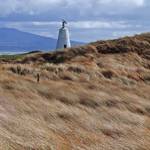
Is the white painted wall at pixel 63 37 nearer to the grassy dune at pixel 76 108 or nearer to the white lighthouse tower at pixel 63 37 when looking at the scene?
the white lighthouse tower at pixel 63 37

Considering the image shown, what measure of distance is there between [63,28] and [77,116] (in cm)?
3557

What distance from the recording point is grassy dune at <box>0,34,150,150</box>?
19734 mm

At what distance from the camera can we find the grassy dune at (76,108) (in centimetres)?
1973

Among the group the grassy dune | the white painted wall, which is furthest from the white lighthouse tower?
the grassy dune

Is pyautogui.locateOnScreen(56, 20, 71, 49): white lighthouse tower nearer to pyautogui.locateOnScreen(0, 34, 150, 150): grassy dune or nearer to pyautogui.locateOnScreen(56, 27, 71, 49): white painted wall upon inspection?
pyautogui.locateOnScreen(56, 27, 71, 49): white painted wall

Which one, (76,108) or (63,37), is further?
(63,37)

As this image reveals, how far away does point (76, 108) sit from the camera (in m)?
25.0

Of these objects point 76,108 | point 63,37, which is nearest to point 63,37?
point 63,37

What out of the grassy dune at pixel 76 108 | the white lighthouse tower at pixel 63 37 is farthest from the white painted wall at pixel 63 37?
the grassy dune at pixel 76 108

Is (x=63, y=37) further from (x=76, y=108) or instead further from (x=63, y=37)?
(x=76, y=108)

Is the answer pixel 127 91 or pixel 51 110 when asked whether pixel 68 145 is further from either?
pixel 127 91

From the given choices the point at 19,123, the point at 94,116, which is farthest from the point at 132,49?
the point at 19,123

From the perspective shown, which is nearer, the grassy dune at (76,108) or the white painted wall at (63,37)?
the grassy dune at (76,108)

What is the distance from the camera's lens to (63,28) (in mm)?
58281
